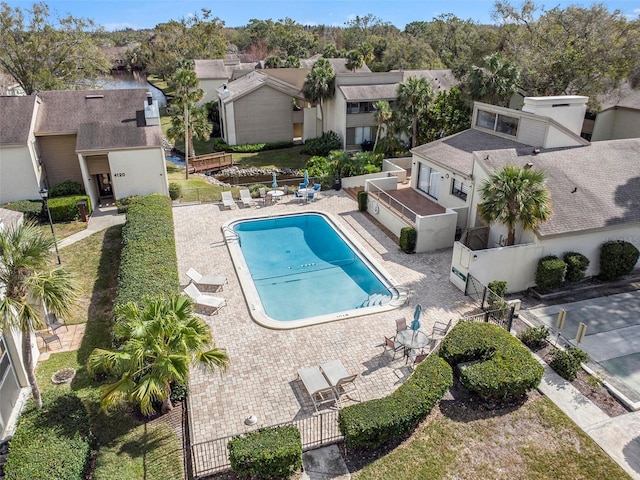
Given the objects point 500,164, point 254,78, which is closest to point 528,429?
point 500,164

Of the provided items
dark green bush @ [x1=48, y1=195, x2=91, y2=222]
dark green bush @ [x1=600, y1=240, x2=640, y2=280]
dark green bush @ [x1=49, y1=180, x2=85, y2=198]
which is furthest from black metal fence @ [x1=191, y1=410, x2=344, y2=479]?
dark green bush @ [x1=49, y1=180, x2=85, y2=198]

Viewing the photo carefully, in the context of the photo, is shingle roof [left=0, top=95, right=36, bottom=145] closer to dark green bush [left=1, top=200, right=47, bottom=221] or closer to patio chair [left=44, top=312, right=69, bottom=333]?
dark green bush [left=1, top=200, right=47, bottom=221]

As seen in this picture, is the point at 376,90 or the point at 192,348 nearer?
the point at 192,348

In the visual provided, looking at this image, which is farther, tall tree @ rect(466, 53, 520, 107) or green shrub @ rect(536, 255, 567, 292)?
tall tree @ rect(466, 53, 520, 107)

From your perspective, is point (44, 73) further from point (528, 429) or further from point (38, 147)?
point (528, 429)

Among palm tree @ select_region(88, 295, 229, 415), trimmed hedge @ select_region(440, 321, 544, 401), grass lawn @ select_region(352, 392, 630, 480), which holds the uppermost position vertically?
palm tree @ select_region(88, 295, 229, 415)
